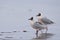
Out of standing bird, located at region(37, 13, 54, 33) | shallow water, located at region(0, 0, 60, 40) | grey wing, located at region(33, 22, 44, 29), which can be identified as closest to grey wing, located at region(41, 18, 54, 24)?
standing bird, located at region(37, 13, 54, 33)

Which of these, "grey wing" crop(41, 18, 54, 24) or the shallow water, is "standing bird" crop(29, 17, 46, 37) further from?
"grey wing" crop(41, 18, 54, 24)

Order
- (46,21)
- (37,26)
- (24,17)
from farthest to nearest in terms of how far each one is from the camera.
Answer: (24,17), (46,21), (37,26)

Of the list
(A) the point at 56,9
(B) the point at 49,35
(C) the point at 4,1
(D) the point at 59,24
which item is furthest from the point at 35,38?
(C) the point at 4,1

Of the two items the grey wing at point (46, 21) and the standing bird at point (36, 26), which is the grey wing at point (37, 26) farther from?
the grey wing at point (46, 21)

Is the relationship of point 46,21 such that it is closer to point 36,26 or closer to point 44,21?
point 44,21

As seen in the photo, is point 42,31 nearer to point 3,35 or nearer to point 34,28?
point 34,28

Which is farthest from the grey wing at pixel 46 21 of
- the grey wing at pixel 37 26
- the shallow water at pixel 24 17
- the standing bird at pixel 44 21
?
the grey wing at pixel 37 26

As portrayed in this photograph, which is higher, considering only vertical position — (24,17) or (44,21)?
(24,17)

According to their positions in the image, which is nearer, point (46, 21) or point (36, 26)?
point (36, 26)

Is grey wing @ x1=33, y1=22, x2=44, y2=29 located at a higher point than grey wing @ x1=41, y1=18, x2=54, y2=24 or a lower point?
lower

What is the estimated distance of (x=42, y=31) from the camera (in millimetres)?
5613

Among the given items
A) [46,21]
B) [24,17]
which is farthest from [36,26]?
[24,17]

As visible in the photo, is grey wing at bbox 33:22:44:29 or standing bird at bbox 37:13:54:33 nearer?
grey wing at bbox 33:22:44:29

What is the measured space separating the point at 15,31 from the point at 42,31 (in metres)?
0.51
